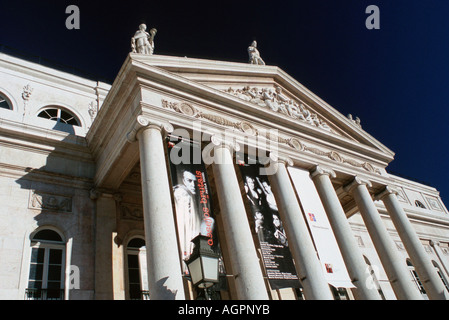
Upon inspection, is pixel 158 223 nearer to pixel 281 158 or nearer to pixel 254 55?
pixel 281 158

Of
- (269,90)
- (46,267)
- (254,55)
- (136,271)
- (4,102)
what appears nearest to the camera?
(46,267)

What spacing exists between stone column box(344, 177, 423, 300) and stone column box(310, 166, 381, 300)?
1.52 metres

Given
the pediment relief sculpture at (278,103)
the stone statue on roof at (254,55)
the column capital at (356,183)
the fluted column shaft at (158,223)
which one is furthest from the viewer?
the stone statue on roof at (254,55)

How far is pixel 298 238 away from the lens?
418 inches

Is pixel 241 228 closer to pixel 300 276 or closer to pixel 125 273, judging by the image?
pixel 300 276

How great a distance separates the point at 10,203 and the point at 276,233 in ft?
24.9

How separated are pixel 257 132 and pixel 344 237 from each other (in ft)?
14.5

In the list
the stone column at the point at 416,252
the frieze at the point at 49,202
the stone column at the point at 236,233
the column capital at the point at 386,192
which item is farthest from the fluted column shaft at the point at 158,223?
the column capital at the point at 386,192

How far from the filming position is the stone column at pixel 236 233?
863 centimetres

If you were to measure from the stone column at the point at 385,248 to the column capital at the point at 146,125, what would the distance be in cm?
808

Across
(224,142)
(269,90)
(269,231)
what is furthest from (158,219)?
(269,90)

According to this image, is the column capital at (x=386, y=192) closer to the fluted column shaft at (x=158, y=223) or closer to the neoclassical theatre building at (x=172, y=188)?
the neoclassical theatre building at (x=172, y=188)

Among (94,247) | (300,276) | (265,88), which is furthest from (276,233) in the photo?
(265,88)
